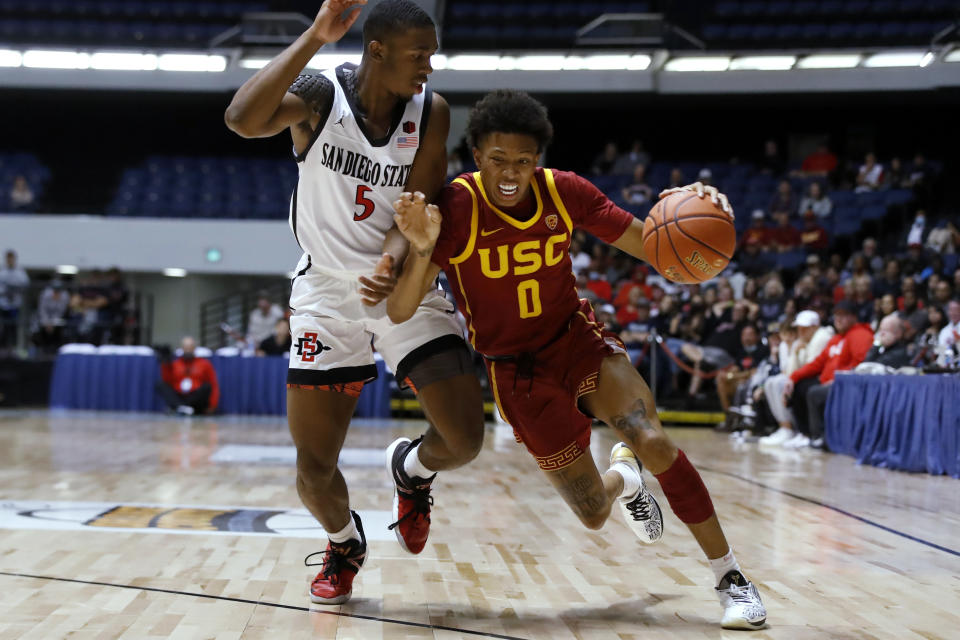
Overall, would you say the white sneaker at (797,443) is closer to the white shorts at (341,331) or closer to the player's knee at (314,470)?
the white shorts at (341,331)

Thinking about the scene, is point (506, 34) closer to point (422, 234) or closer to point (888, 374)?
point (888, 374)

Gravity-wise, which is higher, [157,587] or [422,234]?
[422,234]

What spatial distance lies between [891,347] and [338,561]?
7779 mm

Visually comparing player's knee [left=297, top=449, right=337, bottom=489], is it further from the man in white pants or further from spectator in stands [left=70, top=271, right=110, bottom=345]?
spectator in stands [left=70, top=271, right=110, bottom=345]

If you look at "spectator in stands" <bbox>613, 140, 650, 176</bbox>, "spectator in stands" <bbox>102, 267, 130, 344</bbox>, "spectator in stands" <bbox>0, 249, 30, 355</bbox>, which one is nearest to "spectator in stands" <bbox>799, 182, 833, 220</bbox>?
"spectator in stands" <bbox>613, 140, 650, 176</bbox>

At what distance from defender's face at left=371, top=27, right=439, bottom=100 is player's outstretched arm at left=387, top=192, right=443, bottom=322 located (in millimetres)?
454

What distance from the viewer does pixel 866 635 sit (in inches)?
128

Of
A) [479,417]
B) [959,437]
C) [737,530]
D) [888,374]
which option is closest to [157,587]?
[479,417]

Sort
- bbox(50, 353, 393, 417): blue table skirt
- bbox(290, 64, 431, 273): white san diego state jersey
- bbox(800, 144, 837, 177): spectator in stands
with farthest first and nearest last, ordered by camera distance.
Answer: bbox(800, 144, 837, 177): spectator in stands, bbox(50, 353, 393, 417): blue table skirt, bbox(290, 64, 431, 273): white san diego state jersey

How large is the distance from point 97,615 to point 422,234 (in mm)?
1672

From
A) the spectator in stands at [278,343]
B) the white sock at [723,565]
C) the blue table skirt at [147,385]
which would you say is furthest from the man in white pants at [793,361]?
the white sock at [723,565]

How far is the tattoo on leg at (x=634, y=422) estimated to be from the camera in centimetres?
351

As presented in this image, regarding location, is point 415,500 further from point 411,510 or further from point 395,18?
point 395,18

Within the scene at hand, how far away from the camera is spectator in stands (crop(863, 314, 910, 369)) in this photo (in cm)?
989
